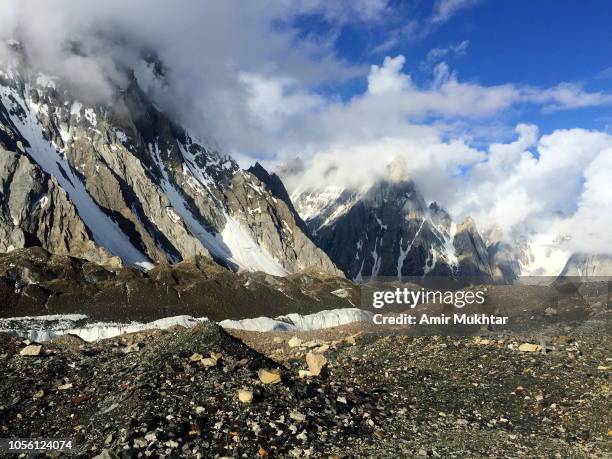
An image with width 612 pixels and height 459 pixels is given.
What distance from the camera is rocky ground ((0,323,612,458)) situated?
13.8 m

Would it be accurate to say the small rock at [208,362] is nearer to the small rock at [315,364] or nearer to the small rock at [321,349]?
the small rock at [315,364]

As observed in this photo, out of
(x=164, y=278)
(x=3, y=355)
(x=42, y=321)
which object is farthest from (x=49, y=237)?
(x=3, y=355)

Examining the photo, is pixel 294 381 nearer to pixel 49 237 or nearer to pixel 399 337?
pixel 399 337

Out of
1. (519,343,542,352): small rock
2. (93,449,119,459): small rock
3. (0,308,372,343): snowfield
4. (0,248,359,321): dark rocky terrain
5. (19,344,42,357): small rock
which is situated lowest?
(93,449,119,459): small rock

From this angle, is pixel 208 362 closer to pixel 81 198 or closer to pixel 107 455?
pixel 107 455

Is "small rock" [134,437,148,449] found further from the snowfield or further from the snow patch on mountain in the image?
the snow patch on mountain

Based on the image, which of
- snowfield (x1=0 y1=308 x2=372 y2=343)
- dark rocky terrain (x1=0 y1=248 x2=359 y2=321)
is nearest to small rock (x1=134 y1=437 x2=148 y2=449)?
snowfield (x1=0 y1=308 x2=372 y2=343)

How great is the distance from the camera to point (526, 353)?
22.3 metres

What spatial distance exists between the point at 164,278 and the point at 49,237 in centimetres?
8389

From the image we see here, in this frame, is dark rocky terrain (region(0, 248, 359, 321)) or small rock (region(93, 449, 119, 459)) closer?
Answer: small rock (region(93, 449, 119, 459))
